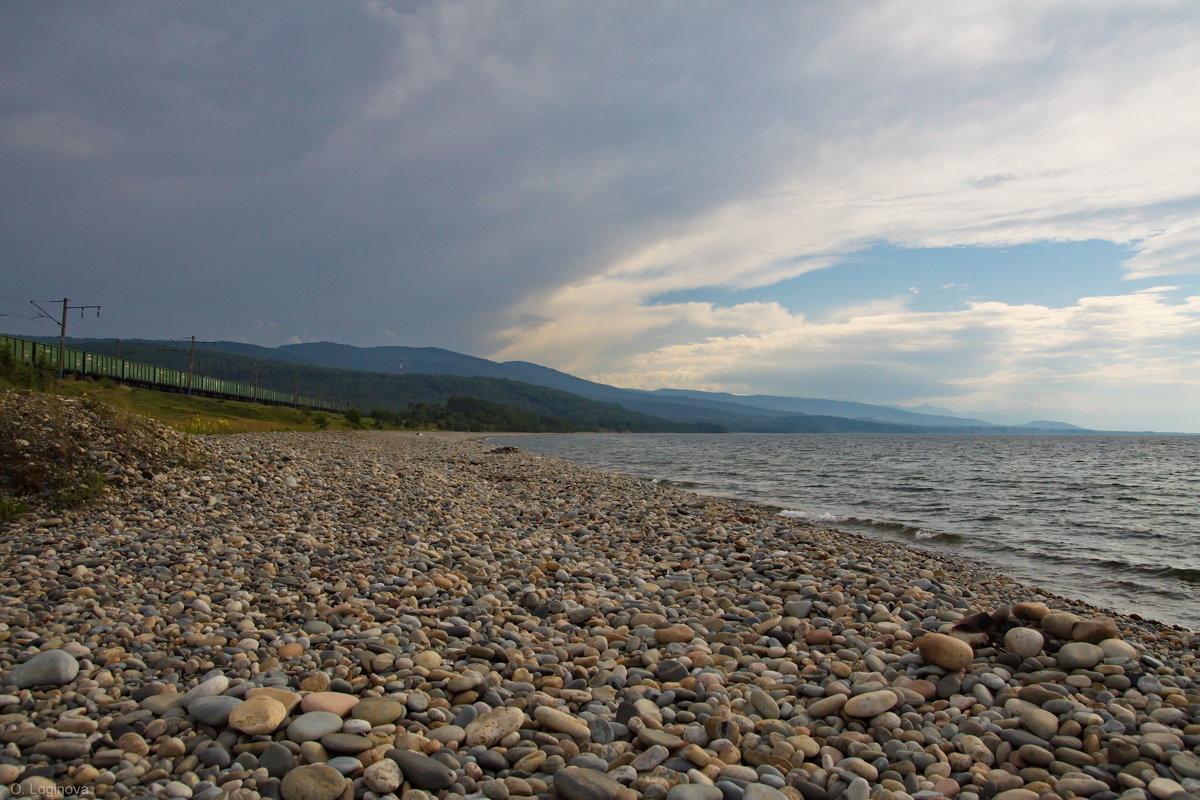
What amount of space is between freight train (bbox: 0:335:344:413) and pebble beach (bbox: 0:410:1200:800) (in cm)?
3566

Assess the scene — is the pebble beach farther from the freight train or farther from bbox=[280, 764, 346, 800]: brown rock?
the freight train

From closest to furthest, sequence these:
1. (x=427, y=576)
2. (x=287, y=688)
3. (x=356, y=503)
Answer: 1. (x=287, y=688)
2. (x=427, y=576)
3. (x=356, y=503)

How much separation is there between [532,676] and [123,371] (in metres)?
74.8

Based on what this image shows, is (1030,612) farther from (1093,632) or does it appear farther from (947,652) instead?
(947,652)

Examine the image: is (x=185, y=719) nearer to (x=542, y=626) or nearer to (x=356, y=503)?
(x=542, y=626)

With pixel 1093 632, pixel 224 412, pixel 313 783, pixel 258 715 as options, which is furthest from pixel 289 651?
pixel 224 412

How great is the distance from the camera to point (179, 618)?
5797mm

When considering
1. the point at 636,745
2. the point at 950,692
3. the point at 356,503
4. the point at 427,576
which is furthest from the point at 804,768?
the point at 356,503

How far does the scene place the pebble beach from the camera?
12.5ft

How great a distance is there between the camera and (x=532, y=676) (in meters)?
5.30

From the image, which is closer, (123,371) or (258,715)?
(258,715)

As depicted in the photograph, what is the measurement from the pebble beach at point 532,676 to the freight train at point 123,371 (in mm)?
35657

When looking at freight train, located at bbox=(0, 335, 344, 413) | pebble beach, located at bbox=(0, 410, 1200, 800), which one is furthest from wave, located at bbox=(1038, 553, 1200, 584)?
freight train, located at bbox=(0, 335, 344, 413)

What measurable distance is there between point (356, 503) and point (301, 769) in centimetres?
952
